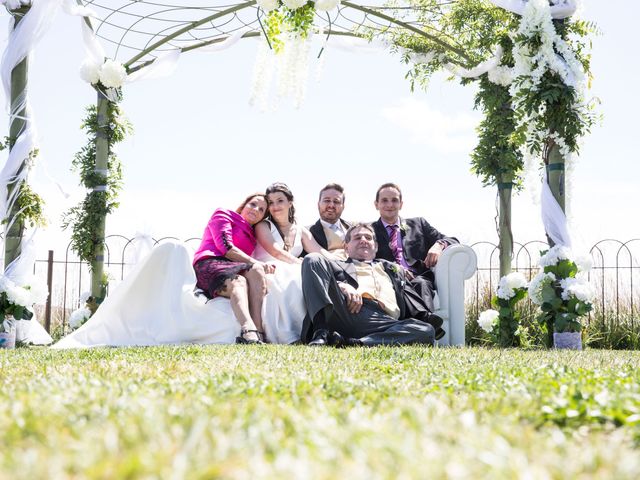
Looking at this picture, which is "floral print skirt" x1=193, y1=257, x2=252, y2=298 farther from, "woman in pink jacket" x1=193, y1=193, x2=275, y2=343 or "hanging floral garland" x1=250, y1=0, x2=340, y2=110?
"hanging floral garland" x1=250, y1=0, x2=340, y2=110

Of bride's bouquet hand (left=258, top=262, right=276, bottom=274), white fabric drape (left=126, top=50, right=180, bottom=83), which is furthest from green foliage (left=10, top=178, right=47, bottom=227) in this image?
bride's bouquet hand (left=258, top=262, right=276, bottom=274)

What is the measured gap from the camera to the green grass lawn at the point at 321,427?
0.97 meters

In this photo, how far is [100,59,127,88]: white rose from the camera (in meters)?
8.23

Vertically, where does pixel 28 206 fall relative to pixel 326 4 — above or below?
below

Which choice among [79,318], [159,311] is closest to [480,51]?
[159,311]

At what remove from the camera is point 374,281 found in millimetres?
5449

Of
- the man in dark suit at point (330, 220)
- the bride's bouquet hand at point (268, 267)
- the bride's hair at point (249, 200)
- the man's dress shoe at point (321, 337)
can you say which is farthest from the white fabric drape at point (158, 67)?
the man's dress shoe at point (321, 337)

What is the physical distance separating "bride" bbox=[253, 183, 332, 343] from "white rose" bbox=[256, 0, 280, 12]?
1.69m

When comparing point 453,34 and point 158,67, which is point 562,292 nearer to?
point 453,34

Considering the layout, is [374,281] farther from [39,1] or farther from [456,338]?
[39,1]

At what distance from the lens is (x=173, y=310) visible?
5938 mm

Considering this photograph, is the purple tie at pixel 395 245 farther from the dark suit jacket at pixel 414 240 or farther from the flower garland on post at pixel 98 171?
the flower garland on post at pixel 98 171

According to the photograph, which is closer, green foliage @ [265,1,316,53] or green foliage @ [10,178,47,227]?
green foliage @ [265,1,316,53]

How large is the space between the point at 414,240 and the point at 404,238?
0.34ft
